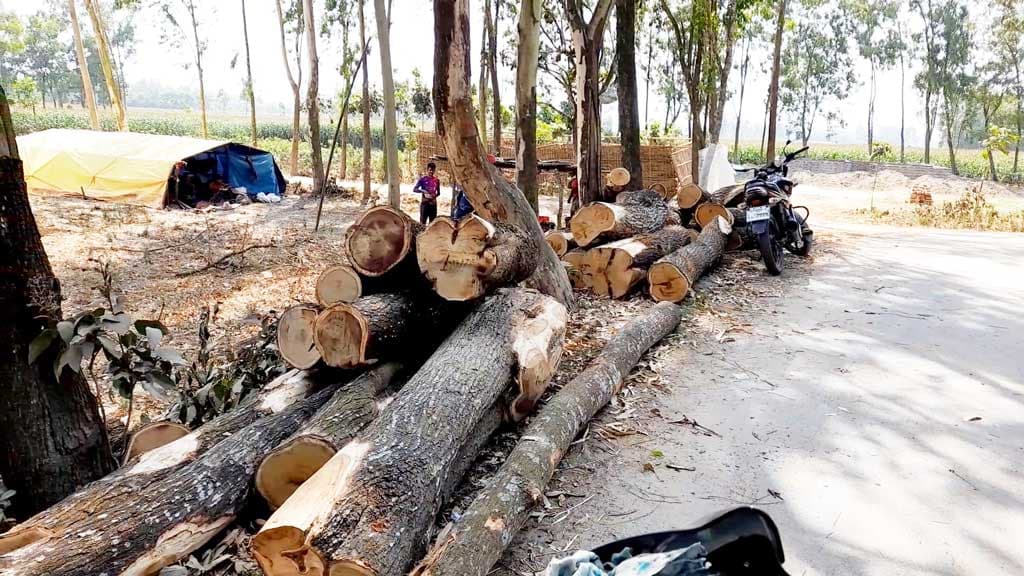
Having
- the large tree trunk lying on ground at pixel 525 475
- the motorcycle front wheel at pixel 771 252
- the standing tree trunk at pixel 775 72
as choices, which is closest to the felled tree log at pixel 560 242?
the motorcycle front wheel at pixel 771 252

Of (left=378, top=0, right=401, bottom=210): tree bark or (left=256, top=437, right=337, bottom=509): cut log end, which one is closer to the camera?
(left=256, top=437, right=337, bottom=509): cut log end

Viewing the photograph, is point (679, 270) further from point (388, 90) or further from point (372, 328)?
point (388, 90)

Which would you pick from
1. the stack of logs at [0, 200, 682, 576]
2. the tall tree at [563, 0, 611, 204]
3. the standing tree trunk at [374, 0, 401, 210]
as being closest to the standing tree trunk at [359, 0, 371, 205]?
the standing tree trunk at [374, 0, 401, 210]

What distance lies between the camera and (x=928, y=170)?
93.5 ft

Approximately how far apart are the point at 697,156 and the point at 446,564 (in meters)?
12.5

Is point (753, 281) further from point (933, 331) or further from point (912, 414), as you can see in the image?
point (912, 414)

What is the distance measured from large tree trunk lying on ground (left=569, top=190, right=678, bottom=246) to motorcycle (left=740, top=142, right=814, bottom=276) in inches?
42.3

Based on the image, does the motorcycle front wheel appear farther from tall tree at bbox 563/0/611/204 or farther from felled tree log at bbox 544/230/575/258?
tall tree at bbox 563/0/611/204

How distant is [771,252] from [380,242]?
4887mm

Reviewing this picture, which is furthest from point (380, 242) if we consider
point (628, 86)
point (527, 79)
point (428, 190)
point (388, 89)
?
point (388, 89)

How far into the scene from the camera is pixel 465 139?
5.29 meters

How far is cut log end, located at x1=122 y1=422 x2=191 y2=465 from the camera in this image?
329cm

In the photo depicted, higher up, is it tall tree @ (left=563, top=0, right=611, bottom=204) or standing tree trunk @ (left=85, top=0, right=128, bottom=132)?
standing tree trunk @ (left=85, top=0, right=128, bottom=132)

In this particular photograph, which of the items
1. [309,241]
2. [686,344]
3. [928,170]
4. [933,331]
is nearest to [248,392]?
[686,344]
